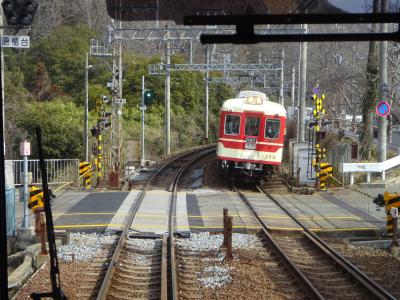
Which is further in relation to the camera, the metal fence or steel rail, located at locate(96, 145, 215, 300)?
the metal fence

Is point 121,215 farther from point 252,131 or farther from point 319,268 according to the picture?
point 252,131

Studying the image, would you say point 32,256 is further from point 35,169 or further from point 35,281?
point 35,169

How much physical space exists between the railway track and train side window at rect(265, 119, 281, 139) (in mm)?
8132

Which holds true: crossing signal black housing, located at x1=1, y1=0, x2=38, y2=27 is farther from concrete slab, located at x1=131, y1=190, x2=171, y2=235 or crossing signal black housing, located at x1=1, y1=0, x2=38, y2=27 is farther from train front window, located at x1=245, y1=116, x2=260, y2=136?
train front window, located at x1=245, y1=116, x2=260, y2=136

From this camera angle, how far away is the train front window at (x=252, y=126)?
21531 mm

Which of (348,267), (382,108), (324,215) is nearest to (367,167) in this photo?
(382,108)

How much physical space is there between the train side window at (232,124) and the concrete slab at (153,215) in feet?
11.5

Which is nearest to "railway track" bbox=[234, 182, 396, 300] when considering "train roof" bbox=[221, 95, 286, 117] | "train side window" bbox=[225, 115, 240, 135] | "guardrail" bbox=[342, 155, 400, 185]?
"guardrail" bbox=[342, 155, 400, 185]

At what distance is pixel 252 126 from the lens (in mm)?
21594

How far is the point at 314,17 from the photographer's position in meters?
3.66

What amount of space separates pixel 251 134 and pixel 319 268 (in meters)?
11.5

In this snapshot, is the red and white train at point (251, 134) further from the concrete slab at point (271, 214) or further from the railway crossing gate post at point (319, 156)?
the concrete slab at point (271, 214)

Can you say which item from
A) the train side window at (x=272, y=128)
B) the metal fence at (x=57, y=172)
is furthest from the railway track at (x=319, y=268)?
the metal fence at (x=57, y=172)

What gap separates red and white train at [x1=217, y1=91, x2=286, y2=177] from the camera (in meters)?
21.5
